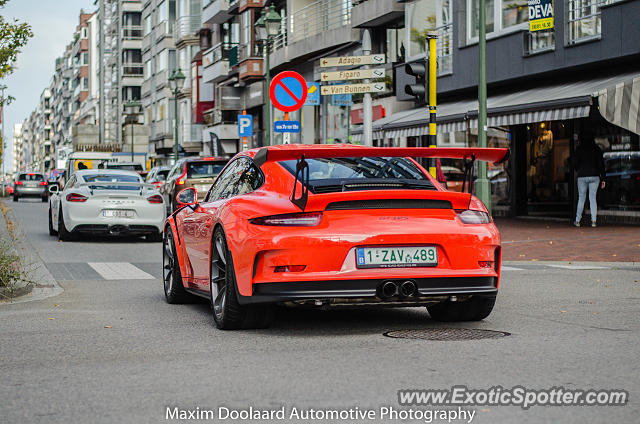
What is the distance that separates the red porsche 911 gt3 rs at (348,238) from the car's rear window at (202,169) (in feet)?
64.5

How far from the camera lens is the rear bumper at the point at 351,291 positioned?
7.16 meters

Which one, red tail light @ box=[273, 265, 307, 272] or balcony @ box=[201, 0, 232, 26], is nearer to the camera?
red tail light @ box=[273, 265, 307, 272]

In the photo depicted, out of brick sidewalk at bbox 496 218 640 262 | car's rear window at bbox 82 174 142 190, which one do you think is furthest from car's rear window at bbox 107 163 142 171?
brick sidewalk at bbox 496 218 640 262

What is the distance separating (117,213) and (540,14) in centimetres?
1066

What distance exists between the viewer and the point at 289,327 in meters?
7.97

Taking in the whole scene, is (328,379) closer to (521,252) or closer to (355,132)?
(521,252)

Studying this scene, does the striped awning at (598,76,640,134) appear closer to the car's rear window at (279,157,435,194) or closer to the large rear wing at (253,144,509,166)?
the car's rear window at (279,157,435,194)

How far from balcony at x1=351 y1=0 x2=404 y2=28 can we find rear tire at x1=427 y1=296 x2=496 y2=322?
2560 cm

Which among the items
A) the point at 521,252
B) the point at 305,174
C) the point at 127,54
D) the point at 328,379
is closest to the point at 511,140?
the point at 521,252

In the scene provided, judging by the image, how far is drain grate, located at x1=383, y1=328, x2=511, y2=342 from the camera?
7305 millimetres

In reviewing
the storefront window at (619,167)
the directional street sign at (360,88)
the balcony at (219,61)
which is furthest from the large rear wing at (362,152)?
the balcony at (219,61)

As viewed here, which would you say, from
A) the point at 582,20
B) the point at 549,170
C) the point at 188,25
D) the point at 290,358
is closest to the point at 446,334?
the point at 290,358

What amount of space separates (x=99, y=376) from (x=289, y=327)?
89.2 inches

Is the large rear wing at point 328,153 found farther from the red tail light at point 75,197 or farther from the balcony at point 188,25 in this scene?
the balcony at point 188,25
